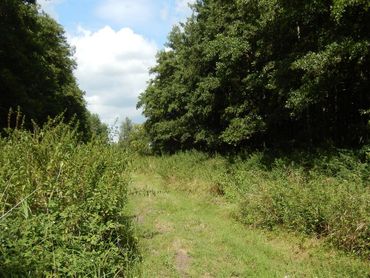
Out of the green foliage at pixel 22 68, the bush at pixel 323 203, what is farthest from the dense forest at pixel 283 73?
the green foliage at pixel 22 68

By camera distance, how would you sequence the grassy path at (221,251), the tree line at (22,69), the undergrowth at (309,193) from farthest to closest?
1. the tree line at (22,69)
2. the undergrowth at (309,193)
3. the grassy path at (221,251)

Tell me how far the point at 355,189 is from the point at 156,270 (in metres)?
5.15

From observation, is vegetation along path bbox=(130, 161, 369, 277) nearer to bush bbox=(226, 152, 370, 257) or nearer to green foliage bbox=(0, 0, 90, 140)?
bush bbox=(226, 152, 370, 257)

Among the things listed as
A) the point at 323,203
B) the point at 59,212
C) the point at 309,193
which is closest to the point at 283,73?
the point at 309,193

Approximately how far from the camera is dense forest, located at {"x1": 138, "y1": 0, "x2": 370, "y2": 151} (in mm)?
13367

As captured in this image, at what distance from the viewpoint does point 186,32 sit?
33750 mm

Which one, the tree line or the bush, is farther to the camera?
the tree line

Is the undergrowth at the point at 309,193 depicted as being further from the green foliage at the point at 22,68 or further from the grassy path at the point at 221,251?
the green foliage at the point at 22,68

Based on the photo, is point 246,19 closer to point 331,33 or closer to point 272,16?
point 272,16

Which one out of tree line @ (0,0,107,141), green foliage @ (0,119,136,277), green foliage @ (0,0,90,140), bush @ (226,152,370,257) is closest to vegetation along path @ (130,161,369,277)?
bush @ (226,152,370,257)

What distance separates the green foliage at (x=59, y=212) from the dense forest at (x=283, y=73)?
839 centimetres

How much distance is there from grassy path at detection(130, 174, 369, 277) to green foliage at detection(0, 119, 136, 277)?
2.92ft

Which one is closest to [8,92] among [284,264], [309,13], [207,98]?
[207,98]

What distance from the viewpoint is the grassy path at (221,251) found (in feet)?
23.7
